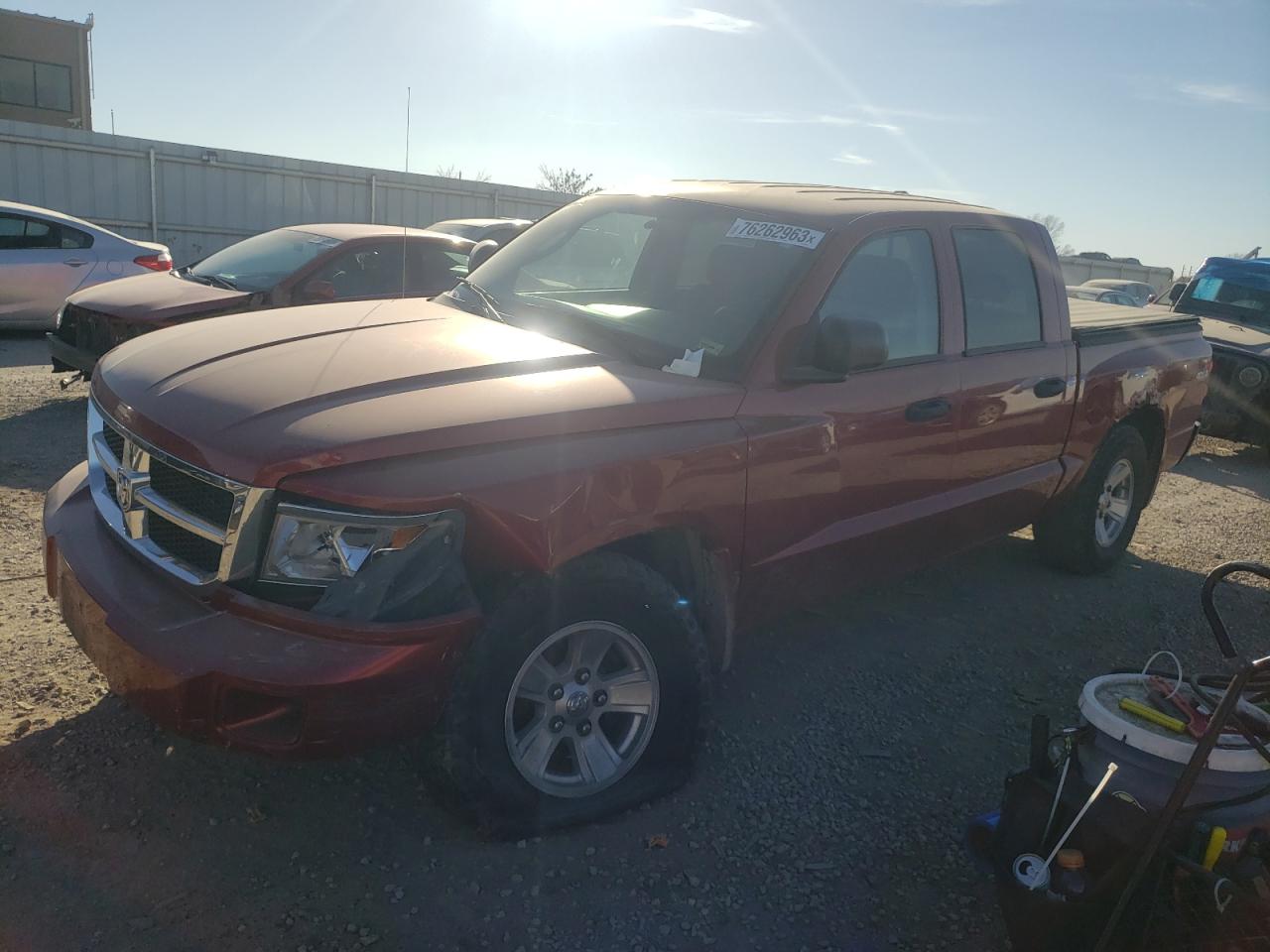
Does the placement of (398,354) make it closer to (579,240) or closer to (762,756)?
(579,240)

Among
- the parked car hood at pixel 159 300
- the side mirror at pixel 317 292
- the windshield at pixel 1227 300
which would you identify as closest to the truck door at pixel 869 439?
the side mirror at pixel 317 292

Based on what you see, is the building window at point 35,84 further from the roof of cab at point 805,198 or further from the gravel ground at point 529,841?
the roof of cab at point 805,198

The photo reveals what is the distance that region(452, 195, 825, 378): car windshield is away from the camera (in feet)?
11.3

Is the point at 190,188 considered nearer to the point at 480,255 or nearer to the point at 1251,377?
the point at 480,255

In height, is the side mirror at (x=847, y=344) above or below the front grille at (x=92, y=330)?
above

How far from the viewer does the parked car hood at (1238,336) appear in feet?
32.1

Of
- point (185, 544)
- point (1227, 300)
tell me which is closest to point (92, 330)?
point (185, 544)

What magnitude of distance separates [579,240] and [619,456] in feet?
5.68

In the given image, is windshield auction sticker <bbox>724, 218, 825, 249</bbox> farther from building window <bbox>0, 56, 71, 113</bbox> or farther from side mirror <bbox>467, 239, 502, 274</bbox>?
building window <bbox>0, 56, 71, 113</bbox>

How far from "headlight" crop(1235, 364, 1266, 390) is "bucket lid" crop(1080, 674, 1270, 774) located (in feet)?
27.4

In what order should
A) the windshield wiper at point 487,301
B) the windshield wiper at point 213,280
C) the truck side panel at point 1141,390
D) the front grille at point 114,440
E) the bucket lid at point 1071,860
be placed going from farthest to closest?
the windshield wiper at point 213,280 → the truck side panel at point 1141,390 → the windshield wiper at point 487,301 → the front grille at point 114,440 → the bucket lid at point 1071,860

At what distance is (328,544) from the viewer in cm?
254

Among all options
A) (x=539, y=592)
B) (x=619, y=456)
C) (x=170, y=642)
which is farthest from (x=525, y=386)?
(x=170, y=642)

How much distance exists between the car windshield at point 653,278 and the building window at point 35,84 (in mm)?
31600
